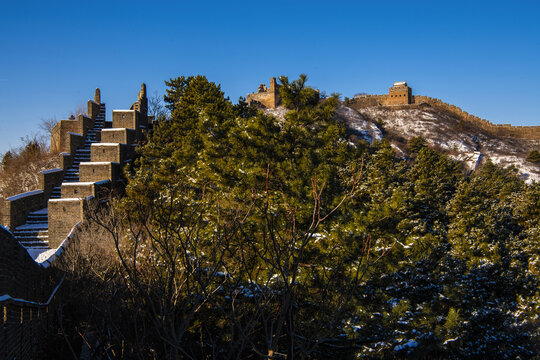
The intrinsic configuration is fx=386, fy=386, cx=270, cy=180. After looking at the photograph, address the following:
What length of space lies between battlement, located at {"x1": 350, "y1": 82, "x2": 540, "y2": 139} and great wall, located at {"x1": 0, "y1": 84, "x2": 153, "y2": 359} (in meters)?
54.5

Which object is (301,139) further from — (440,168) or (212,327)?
(440,168)

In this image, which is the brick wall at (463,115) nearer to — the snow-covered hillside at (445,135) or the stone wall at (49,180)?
the snow-covered hillside at (445,135)

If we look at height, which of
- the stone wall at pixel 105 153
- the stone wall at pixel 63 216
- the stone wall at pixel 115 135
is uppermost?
the stone wall at pixel 115 135

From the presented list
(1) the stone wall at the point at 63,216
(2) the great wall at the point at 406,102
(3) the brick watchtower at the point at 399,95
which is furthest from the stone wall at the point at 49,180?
(3) the brick watchtower at the point at 399,95

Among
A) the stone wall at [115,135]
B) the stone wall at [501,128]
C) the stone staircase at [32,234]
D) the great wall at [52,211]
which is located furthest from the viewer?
the stone wall at [501,128]

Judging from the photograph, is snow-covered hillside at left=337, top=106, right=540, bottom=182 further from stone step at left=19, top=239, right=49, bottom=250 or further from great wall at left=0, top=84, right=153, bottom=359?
stone step at left=19, top=239, right=49, bottom=250

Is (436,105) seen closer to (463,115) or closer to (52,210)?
(463,115)

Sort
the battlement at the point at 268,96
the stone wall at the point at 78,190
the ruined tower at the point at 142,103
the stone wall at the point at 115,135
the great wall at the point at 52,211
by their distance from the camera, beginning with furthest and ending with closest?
the battlement at the point at 268,96
the ruined tower at the point at 142,103
the stone wall at the point at 115,135
the stone wall at the point at 78,190
the great wall at the point at 52,211

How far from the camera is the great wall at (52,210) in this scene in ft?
20.9

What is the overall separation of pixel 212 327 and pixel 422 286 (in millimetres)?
8323

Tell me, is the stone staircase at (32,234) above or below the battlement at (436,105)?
below

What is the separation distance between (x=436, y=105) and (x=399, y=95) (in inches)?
276

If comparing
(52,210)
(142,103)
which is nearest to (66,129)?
(142,103)

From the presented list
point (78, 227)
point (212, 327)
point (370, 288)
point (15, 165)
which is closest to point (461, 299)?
point (370, 288)
